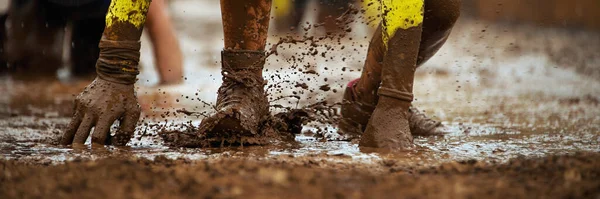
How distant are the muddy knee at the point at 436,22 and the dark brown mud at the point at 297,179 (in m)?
0.81

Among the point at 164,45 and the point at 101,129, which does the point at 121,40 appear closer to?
the point at 101,129

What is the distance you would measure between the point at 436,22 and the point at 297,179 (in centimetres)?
131

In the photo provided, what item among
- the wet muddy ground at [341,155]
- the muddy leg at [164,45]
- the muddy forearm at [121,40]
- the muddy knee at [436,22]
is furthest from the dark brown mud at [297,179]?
the muddy leg at [164,45]

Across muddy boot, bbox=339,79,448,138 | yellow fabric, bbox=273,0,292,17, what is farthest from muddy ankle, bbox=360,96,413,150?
yellow fabric, bbox=273,0,292,17

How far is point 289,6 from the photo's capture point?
11.3 meters

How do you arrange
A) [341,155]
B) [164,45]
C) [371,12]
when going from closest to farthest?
[341,155], [371,12], [164,45]

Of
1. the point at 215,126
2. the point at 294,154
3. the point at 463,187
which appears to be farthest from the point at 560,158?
the point at 215,126

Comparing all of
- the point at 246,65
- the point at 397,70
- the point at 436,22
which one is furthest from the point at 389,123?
the point at 246,65

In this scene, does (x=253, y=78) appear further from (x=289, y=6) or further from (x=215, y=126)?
(x=289, y=6)

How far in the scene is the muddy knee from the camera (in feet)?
10.7

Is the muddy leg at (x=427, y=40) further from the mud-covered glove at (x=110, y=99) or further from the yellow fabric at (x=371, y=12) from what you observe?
the mud-covered glove at (x=110, y=99)

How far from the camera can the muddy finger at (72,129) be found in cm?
311

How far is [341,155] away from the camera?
9.36 ft

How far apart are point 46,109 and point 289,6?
6.78 meters
